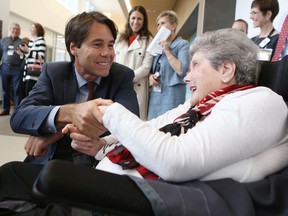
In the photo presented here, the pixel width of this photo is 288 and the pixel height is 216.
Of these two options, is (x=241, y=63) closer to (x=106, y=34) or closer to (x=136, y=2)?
Answer: (x=106, y=34)

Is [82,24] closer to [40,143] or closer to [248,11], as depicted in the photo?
[40,143]

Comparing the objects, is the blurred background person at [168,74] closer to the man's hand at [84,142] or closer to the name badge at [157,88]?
the name badge at [157,88]

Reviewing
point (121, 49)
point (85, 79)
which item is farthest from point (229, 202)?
point (121, 49)

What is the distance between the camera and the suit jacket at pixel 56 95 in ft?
3.87

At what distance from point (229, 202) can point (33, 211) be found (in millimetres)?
568

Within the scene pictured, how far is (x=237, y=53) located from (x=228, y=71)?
64 millimetres

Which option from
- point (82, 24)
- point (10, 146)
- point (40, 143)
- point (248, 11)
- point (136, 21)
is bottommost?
point (10, 146)

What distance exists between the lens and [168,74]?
8.52 ft

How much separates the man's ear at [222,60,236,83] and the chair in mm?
346

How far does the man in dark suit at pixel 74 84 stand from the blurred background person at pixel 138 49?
1.23 meters

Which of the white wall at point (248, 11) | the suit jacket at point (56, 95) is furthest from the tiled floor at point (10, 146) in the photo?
the white wall at point (248, 11)

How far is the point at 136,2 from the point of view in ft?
39.5

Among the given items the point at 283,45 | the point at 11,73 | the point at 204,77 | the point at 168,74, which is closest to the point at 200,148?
the point at 204,77

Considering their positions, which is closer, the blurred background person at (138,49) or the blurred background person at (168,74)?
the blurred background person at (168,74)
